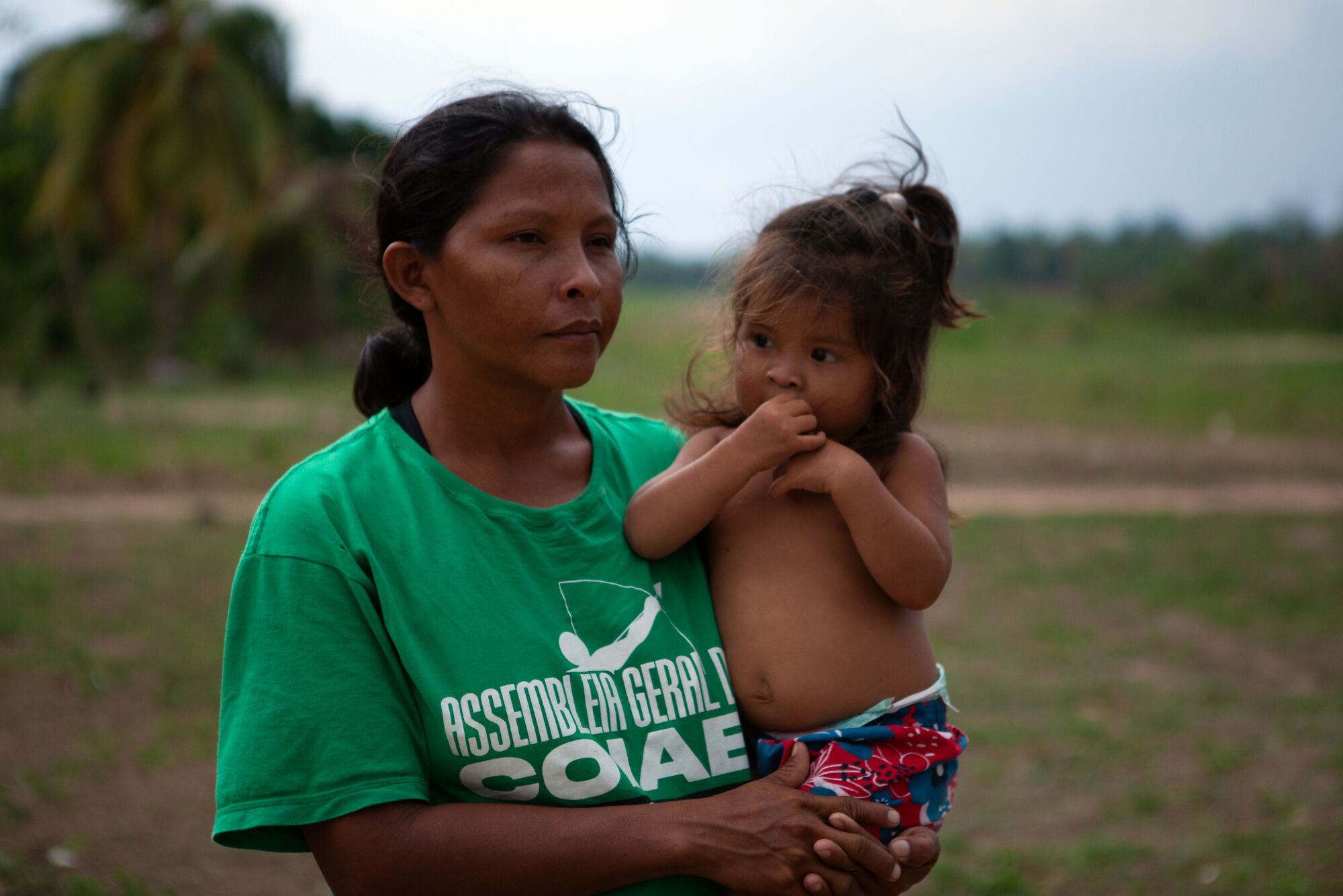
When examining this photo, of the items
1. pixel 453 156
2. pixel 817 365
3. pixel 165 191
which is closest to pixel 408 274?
pixel 453 156

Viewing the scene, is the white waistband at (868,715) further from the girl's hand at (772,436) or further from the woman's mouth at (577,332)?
the woman's mouth at (577,332)

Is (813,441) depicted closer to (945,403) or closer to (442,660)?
(442,660)

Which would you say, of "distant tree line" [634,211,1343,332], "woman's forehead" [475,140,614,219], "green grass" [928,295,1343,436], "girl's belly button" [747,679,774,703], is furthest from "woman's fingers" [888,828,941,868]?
"distant tree line" [634,211,1343,332]

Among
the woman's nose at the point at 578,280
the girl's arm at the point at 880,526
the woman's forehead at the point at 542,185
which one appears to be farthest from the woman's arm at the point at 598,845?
the woman's forehead at the point at 542,185

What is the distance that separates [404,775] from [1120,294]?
104 ft

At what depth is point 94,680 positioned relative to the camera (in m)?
5.64

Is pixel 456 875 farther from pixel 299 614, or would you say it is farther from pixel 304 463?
pixel 304 463

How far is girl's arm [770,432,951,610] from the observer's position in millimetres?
1935

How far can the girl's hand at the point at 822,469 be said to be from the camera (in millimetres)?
1942

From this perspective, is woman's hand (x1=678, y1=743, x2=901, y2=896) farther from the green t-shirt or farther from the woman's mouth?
the woman's mouth

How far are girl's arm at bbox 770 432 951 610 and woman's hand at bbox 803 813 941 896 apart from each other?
0.38 m

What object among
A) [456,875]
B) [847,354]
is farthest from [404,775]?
[847,354]

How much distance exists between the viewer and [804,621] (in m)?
2.00

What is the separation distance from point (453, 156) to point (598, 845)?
1063mm
